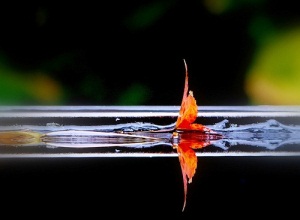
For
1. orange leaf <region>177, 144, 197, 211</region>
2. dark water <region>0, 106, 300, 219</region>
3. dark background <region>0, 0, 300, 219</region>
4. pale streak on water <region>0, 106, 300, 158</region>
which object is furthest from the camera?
dark background <region>0, 0, 300, 219</region>

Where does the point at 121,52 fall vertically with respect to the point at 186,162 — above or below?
above

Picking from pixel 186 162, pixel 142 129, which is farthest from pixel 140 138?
pixel 186 162

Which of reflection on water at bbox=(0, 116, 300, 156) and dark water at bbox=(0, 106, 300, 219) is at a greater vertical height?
reflection on water at bbox=(0, 116, 300, 156)

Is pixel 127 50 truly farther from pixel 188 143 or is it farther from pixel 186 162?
pixel 186 162

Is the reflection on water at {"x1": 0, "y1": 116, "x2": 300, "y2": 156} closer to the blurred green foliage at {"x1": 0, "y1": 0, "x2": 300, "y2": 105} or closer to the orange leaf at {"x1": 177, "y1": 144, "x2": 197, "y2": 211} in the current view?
the orange leaf at {"x1": 177, "y1": 144, "x2": 197, "y2": 211}

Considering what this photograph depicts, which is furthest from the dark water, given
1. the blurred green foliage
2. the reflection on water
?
the blurred green foliage

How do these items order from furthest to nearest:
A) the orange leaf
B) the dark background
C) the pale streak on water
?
the dark background → the pale streak on water → the orange leaf

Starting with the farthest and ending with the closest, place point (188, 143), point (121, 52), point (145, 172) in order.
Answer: point (121, 52) < point (188, 143) < point (145, 172)

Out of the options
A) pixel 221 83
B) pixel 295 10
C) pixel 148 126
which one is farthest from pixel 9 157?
pixel 295 10

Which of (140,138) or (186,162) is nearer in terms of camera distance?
(186,162)

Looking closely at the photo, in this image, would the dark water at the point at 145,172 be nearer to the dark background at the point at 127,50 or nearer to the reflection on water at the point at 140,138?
the reflection on water at the point at 140,138

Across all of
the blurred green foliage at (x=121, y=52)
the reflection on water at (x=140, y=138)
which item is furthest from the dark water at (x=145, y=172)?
the blurred green foliage at (x=121, y=52)

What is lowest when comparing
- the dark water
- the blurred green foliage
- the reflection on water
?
the dark water
